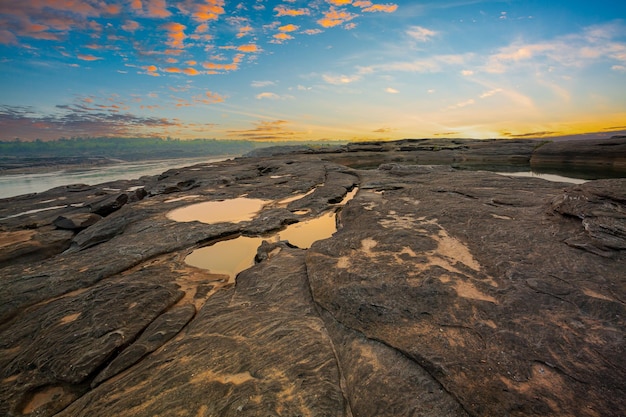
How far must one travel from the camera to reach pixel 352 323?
485cm

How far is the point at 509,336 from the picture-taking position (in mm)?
4074

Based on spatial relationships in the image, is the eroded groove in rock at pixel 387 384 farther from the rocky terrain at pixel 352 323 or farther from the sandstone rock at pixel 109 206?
the sandstone rock at pixel 109 206

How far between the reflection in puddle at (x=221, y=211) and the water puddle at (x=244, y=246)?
2136mm

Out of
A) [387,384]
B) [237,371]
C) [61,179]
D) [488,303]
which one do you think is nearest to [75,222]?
[237,371]

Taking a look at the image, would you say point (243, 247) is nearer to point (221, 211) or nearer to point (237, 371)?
point (221, 211)

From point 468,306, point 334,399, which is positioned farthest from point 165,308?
point 468,306

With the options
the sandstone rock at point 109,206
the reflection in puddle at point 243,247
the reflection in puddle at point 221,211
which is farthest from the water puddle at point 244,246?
the sandstone rock at point 109,206

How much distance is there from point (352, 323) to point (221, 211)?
10037 millimetres

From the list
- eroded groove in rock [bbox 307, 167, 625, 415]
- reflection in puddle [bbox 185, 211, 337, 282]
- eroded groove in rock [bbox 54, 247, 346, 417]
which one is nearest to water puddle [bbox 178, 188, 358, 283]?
reflection in puddle [bbox 185, 211, 337, 282]

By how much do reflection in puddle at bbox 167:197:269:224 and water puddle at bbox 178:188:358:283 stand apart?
2.14 meters

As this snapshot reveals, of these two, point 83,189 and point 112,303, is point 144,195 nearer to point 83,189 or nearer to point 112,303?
point 83,189

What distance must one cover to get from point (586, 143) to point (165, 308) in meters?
49.8

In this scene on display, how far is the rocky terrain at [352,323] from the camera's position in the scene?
3.49 meters

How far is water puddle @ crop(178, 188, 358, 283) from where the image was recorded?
26.5ft
